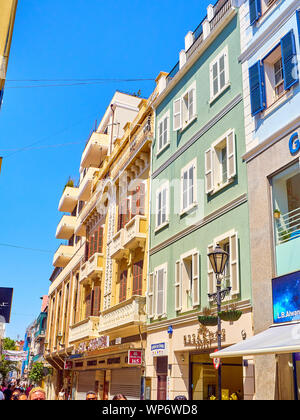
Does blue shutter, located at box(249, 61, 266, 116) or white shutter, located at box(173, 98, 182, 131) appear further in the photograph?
white shutter, located at box(173, 98, 182, 131)

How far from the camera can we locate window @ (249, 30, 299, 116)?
12.0 metres

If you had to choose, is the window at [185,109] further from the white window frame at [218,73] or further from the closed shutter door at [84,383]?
the closed shutter door at [84,383]

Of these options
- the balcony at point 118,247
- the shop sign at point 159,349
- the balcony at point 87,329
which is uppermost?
the balcony at point 118,247

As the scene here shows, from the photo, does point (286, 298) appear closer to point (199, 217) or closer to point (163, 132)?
point (199, 217)

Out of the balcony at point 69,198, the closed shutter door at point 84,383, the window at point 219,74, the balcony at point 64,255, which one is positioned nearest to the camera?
the window at point 219,74

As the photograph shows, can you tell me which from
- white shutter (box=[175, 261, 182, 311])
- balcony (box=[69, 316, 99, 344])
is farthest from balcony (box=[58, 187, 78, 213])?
white shutter (box=[175, 261, 182, 311])

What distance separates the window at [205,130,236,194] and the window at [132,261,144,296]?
674cm

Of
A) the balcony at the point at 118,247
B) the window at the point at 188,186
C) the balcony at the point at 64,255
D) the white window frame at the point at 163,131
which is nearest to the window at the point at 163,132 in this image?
the white window frame at the point at 163,131

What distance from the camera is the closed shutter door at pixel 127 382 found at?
19.6m

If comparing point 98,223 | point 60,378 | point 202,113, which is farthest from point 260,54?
point 60,378

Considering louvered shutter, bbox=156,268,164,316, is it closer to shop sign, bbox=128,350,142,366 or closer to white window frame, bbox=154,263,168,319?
white window frame, bbox=154,263,168,319

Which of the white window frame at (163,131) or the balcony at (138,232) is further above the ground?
the white window frame at (163,131)

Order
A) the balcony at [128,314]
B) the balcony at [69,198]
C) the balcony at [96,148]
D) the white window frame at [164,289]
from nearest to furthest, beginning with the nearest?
the white window frame at [164,289] < the balcony at [128,314] < the balcony at [96,148] < the balcony at [69,198]

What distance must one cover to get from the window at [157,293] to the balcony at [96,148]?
16141 mm
